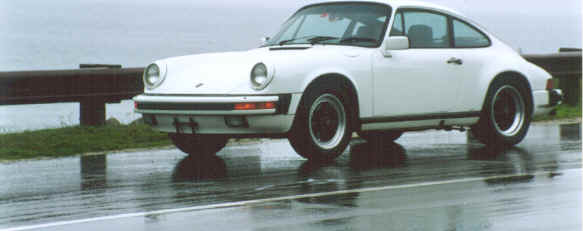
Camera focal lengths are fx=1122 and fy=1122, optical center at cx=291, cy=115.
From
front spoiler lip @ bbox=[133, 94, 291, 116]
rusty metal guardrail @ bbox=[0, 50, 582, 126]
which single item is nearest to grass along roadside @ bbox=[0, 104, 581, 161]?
rusty metal guardrail @ bbox=[0, 50, 582, 126]

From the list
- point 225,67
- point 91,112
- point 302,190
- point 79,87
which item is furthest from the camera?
point 91,112

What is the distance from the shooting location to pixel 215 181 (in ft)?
29.3

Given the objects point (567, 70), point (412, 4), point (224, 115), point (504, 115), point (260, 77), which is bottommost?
point (504, 115)

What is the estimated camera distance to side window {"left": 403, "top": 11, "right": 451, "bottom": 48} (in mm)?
11305

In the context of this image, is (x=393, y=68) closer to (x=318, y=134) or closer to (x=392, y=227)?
(x=318, y=134)

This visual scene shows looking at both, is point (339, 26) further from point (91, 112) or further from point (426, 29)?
point (91, 112)

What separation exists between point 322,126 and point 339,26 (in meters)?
1.27

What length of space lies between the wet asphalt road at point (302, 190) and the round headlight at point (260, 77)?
741 millimetres

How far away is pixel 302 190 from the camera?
830 cm

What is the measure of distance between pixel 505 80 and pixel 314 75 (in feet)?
8.92

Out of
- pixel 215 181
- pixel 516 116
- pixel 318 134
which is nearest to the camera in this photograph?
pixel 215 181

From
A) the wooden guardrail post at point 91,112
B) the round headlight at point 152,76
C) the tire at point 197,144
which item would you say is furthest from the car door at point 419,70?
the wooden guardrail post at point 91,112

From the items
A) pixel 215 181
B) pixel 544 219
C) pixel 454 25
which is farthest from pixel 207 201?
pixel 454 25

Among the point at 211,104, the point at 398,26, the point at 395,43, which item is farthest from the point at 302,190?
the point at 398,26
